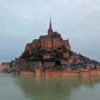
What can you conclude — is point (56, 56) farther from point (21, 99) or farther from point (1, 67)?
point (21, 99)

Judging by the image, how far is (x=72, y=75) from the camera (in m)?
76.2

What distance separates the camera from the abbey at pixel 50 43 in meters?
104

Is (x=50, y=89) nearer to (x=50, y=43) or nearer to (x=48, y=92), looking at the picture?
(x=48, y=92)

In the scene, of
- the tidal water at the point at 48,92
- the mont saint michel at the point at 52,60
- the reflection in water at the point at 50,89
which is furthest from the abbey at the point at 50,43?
the tidal water at the point at 48,92

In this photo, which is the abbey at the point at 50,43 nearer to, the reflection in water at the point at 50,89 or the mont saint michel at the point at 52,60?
the mont saint michel at the point at 52,60

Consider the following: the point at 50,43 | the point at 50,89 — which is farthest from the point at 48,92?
the point at 50,43

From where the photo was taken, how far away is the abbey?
104m

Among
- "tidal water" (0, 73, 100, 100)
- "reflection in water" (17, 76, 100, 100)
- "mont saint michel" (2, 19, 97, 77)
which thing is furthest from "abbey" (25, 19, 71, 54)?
"tidal water" (0, 73, 100, 100)

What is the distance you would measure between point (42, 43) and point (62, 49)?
782 centimetres

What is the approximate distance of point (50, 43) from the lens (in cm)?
10462

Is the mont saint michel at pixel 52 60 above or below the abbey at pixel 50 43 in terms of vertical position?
below

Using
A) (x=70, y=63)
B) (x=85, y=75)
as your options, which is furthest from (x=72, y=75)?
(x=70, y=63)

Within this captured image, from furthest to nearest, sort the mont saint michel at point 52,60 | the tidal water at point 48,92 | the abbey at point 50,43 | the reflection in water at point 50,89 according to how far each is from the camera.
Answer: the abbey at point 50,43 < the mont saint michel at point 52,60 < the reflection in water at point 50,89 < the tidal water at point 48,92

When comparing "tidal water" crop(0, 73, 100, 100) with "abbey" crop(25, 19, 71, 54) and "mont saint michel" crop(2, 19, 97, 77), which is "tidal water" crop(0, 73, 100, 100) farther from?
"abbey" crop(25, 19, 71, 54)
